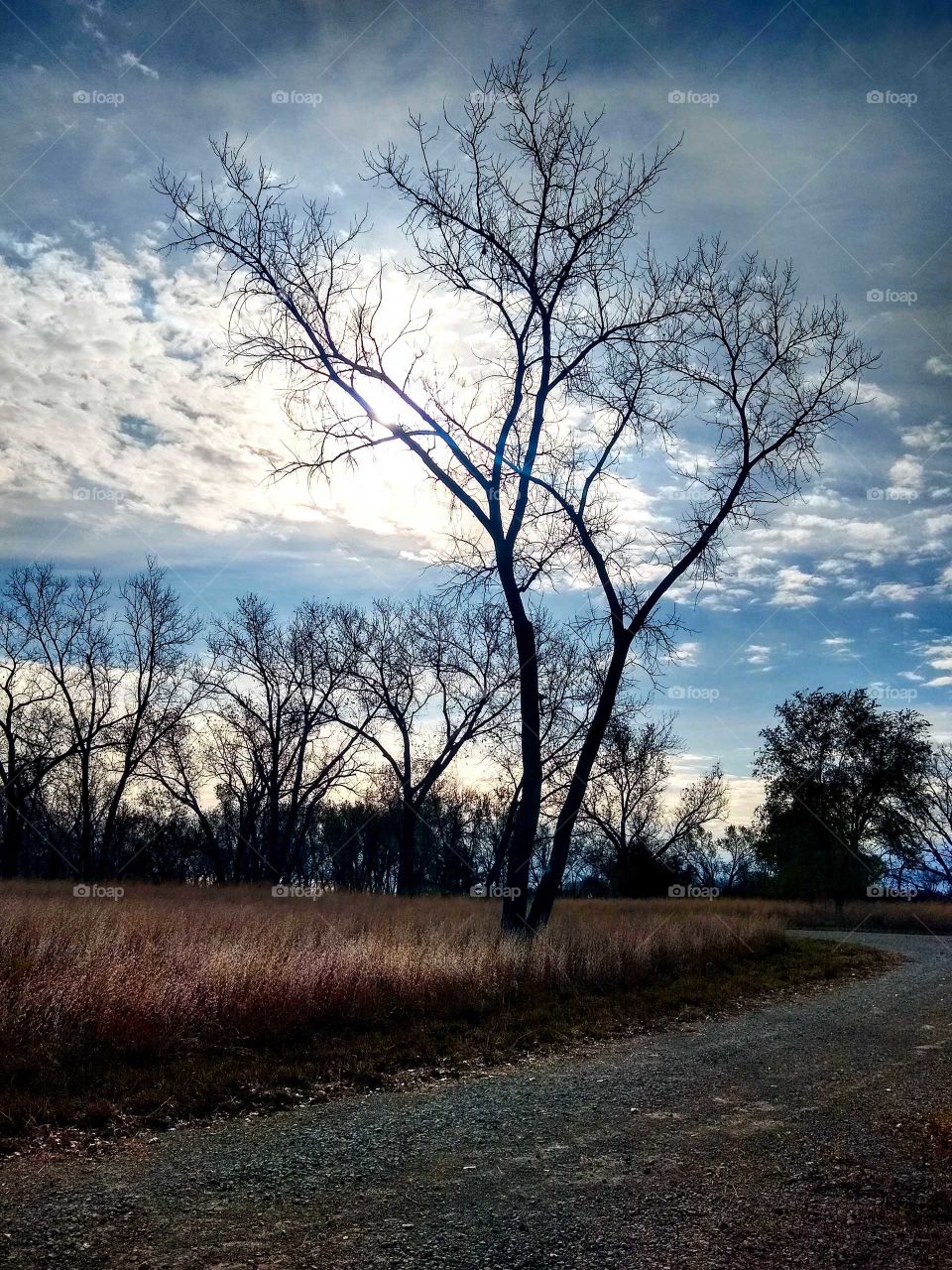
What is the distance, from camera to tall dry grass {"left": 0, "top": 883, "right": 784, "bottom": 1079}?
21.2 feet

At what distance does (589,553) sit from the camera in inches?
621

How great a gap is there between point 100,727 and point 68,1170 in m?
37.2

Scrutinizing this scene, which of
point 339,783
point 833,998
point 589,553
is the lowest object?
point 833,998

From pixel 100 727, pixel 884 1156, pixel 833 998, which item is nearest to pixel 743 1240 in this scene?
pixel 884 1156

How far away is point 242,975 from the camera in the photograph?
769 centimetres

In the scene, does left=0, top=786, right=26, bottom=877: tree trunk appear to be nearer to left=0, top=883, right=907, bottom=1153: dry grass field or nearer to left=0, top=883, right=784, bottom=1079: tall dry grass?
left=0, top=883, right=784, bottom=1079: tall dry grass

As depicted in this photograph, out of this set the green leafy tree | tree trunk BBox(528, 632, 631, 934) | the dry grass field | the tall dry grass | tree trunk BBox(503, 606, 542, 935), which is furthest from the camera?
the green leafy tree


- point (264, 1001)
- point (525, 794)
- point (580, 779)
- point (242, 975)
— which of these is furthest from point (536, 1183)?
point (580, 779)

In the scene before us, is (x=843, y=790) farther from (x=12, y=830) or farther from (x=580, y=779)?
(x=12, y=830)

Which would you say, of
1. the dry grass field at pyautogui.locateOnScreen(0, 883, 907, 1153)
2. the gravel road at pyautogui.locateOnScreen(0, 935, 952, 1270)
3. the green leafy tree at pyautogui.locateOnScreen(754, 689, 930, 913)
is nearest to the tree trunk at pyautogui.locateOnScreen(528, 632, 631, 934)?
the dry grass field at pyautogui.locateOnScreen(0, 883, 907, 1153)

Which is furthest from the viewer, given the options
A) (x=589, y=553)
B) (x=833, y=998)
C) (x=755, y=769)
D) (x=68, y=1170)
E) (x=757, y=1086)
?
(x=755, y=769)

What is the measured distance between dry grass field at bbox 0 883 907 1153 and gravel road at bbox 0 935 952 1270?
0.76m

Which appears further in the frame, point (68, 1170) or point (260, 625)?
point (260, 625)

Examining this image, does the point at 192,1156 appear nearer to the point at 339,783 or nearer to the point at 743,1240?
the point at 743,1240
